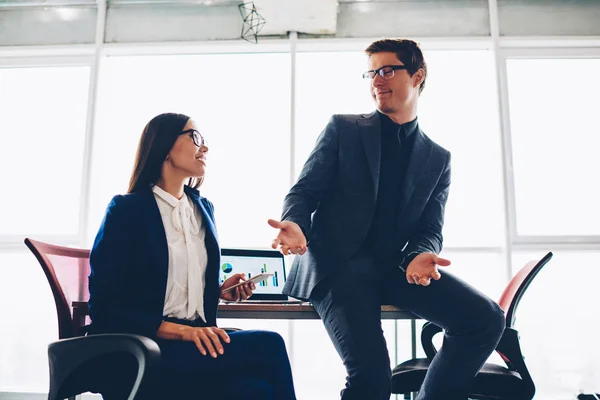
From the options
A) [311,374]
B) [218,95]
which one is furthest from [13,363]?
[218,95]

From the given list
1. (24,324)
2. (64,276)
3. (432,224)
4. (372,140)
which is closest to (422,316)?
(432,224)

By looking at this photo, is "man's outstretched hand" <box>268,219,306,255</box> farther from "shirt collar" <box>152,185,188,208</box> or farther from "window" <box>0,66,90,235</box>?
"window" <box>0,66,90,235</box>

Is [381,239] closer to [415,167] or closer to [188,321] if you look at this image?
[415,167]

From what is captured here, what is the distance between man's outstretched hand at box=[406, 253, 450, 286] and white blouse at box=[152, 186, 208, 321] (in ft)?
2.19

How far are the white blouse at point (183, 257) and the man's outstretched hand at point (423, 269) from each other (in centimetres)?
67

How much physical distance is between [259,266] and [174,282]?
138 cm

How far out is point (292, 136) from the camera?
3.63 metres

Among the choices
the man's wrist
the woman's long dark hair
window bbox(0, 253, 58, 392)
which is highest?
the woman's long dark hair

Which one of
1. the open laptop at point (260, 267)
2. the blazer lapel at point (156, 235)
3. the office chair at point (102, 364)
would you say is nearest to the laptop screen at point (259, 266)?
the open laptop at point (260, 267)

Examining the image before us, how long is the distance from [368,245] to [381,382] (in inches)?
19.3

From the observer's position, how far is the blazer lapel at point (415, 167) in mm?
1840

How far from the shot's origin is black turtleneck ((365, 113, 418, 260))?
1.79 meters

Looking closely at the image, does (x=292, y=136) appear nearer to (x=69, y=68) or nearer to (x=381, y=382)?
(x=69, y=68)

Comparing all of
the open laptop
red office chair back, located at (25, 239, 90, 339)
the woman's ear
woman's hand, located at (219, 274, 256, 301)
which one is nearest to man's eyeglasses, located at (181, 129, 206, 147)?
woman's hand, located at (219, 274, 256, 301)
